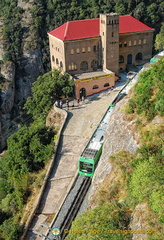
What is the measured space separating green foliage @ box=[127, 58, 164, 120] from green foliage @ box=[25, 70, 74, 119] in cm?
1454

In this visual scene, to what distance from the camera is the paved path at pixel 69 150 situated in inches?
902

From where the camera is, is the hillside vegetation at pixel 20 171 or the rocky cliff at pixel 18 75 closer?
the hillside vegetation at pixel 20 171

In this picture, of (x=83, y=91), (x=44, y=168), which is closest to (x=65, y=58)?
(x=83, y=91)

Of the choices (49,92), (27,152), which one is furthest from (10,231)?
(49,92)

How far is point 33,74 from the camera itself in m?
63.9

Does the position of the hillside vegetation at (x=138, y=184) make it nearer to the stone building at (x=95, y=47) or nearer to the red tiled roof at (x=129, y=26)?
the stone building at (x=95, y=47)

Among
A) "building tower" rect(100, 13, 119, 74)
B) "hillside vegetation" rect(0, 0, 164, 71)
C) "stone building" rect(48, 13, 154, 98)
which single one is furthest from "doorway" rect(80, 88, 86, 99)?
"hillside vegetation" rect(0, 0, 164, 71)

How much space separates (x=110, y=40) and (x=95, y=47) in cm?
259

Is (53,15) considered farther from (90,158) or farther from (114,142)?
(114,142)

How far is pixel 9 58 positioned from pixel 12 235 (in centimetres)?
4826

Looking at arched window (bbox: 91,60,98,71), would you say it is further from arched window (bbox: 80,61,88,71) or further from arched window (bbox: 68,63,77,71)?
arched window (bbox: 68,63,77,71)

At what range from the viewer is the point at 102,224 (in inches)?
603

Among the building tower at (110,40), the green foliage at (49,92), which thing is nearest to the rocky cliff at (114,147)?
the green foliage at (49,92)

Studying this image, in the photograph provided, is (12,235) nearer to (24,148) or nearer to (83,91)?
(24,148)
